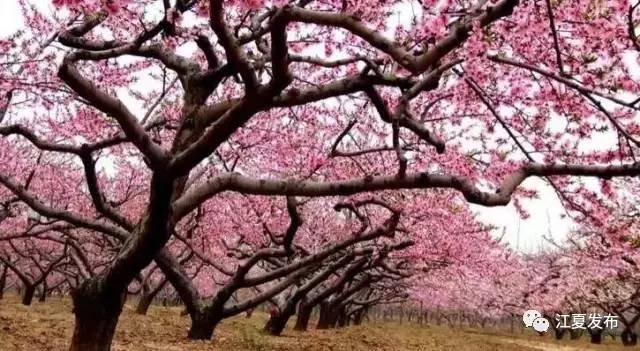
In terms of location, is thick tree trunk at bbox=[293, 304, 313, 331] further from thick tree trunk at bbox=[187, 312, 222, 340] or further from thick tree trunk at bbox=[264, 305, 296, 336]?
thick tree trunk at bbox=[187, 312, 222, 340]

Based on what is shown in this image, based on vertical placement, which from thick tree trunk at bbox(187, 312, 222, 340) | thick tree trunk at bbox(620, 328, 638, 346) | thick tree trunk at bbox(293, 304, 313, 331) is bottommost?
thick tree trunk at bbox(187, 312, 222, 340)

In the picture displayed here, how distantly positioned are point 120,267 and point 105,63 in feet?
16.6

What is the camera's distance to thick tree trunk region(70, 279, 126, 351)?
7.76 m

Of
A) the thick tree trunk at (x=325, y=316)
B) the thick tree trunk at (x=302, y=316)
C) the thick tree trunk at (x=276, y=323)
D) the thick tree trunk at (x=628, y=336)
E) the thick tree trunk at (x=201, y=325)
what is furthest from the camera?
the thick tree trunk at (x=628, y=336)

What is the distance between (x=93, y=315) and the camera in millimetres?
7758

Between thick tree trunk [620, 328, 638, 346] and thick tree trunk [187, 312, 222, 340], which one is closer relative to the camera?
thick tree trunk [187, 312, 222, 340]

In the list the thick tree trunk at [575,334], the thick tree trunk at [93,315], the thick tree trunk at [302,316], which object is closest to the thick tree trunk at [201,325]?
the thick tree trunk at [93,315]

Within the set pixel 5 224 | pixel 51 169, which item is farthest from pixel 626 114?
pixel 5 224

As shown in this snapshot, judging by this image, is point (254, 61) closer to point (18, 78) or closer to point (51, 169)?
point (18, 78)

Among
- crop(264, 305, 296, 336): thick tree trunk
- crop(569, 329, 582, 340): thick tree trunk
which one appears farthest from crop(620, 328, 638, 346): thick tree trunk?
crop(264, 305, 296, 336): thick tree trunk

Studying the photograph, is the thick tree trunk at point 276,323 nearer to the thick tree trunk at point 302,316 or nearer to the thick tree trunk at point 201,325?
the thick tree trunk at point 302,316

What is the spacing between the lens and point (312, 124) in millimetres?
13273

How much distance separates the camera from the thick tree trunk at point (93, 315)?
25.5 ft

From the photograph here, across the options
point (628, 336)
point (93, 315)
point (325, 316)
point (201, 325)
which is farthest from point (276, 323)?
point (628, 336)
